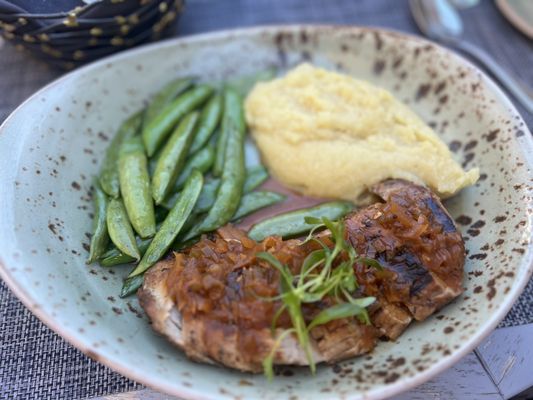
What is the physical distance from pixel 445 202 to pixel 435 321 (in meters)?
1.30

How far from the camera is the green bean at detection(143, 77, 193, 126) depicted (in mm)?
4555

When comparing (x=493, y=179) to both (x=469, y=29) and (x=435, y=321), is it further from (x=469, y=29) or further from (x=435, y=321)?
(x=469, y=29)

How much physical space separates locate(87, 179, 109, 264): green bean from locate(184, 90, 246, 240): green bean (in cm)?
62

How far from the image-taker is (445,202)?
404 centimetres

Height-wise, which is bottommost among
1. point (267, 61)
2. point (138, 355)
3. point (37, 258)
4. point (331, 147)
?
point (138, 355)

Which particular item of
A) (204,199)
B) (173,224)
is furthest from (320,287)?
(204,199)

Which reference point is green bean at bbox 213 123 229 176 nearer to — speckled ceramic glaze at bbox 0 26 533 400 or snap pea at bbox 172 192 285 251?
snap pea at bbox 172 192 285 251

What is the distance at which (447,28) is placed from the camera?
5.45 m

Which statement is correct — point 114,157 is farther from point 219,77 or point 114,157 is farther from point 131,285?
point 219,77

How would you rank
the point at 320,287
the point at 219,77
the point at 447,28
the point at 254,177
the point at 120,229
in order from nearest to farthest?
1. the point at 320,287
2. the point at 120,229
3. the point at 254,177
4. the point at 219,77
5. the point at 447,28

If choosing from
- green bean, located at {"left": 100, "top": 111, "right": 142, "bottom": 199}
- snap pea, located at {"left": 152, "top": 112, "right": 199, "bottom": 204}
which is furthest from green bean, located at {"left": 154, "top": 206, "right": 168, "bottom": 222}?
green bean, located at {"left": 100, "top": 111, "right": 142, "bottom": 199}

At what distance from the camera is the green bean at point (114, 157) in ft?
12.7

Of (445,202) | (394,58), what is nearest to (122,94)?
(394,58)

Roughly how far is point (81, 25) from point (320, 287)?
3.10 m
